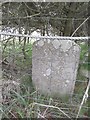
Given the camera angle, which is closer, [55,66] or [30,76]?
[55,66]

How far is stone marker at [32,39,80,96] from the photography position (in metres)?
1.30

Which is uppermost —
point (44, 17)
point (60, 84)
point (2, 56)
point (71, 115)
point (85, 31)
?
point (44, 17)

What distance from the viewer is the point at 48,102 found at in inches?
51.6

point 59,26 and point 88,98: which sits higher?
point 59,26

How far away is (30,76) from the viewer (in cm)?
146

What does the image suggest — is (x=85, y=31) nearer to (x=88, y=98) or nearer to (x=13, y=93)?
(x=88, y=98)

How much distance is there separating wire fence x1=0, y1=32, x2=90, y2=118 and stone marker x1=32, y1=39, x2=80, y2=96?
49 millimetres

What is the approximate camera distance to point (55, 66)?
4.38ft

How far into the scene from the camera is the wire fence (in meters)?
1.25

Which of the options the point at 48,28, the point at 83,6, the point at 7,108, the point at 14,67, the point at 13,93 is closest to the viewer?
the point at 7,108

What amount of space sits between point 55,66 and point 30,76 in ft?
0.71

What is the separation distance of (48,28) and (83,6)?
332 millimetres

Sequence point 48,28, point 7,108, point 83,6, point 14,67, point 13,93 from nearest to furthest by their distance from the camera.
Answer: point 7,108, point 13,93, point 14,67, point 83,6, point 48,28

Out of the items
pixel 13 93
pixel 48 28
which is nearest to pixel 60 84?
pixel 13 93
